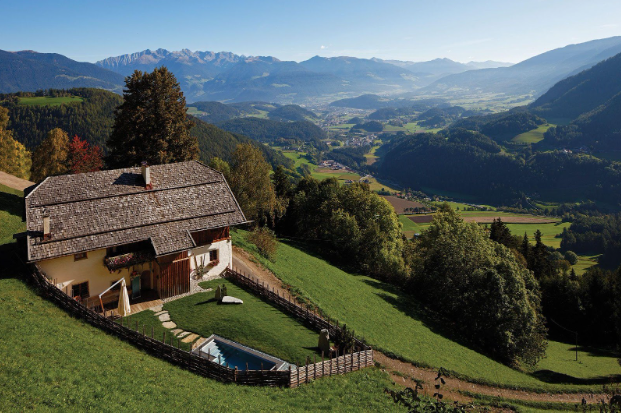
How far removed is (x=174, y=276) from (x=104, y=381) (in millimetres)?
12118

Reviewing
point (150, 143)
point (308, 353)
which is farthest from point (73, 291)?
point (150, 143)

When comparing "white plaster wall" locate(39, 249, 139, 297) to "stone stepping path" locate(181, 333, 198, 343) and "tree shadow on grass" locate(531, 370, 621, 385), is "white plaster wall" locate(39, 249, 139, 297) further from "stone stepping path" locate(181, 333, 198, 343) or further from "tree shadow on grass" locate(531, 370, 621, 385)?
"tree shadow on grass" locate(531, 370, 621, 385)

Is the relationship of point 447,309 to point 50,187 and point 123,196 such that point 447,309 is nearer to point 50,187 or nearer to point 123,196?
point 123,196

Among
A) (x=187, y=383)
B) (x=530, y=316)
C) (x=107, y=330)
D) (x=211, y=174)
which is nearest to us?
(x=187, y=383)

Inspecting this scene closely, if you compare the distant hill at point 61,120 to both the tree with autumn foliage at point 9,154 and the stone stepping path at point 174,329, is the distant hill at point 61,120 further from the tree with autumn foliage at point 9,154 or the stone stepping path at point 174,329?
the stone stepping path at point 174,329

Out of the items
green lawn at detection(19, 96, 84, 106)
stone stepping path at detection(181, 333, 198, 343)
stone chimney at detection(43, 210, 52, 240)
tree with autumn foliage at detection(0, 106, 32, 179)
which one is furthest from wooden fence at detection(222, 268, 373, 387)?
green lawn at detection(19, 96, 84, 106)

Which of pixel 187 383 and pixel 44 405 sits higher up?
pixel 44 405

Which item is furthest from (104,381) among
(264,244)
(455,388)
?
(264,244)

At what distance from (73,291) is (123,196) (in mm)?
7352

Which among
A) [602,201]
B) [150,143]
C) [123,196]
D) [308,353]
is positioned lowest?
[602,201]

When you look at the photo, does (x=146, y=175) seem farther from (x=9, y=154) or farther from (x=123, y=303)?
(x=9, y=154)

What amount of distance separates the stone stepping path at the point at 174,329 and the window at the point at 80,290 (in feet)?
15.3

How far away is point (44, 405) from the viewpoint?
45.3ft

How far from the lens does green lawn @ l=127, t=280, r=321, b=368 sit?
22938 millimetres
